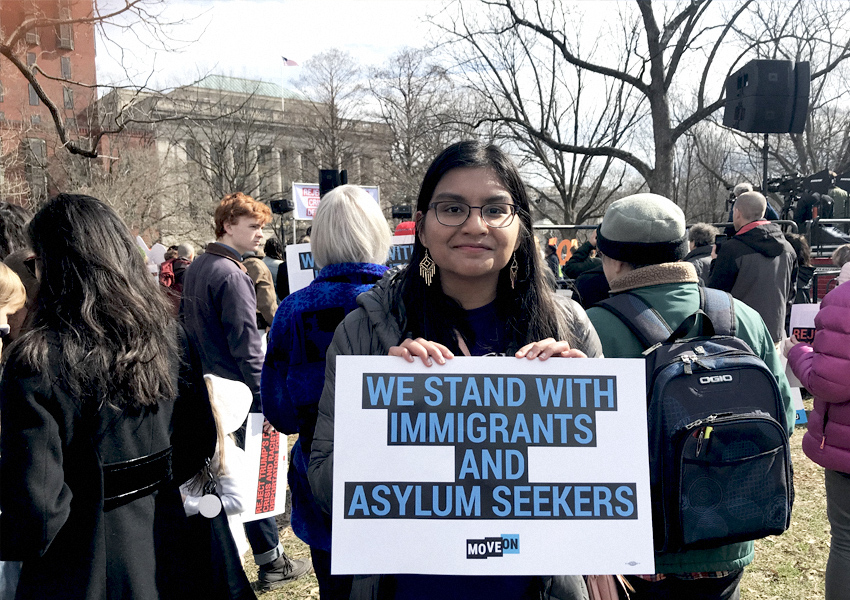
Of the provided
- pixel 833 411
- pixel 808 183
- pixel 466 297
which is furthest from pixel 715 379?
pixel 808 183

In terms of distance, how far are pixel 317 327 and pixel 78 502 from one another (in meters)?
0.97

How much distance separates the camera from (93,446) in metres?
1.79

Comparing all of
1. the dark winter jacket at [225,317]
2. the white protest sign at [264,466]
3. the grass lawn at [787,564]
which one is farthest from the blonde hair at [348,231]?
the grass lawn at [787,564]

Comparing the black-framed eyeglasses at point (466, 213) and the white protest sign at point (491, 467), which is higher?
the black-framed eyeglasses at point (466, 213)

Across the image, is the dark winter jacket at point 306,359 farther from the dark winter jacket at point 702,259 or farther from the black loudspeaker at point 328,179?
the dark winter jacket at point 702,259

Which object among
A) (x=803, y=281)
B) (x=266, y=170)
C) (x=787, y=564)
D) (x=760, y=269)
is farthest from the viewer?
(x=266, y=170)

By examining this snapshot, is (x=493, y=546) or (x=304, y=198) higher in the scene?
(x=304, y=198)

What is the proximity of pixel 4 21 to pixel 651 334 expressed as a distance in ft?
25.2

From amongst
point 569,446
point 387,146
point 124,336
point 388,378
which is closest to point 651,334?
point 569,446

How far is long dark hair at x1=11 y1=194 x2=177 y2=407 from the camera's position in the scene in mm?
1784

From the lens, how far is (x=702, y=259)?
6.30 metres

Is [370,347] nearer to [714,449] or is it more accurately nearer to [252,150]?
[714,449]

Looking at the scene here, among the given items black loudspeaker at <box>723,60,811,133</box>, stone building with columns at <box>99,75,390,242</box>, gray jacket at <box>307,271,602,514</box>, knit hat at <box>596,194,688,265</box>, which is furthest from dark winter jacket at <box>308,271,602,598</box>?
stone building with columns at <box>99,75,390,242</box>

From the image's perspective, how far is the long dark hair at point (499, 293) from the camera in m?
1.72
